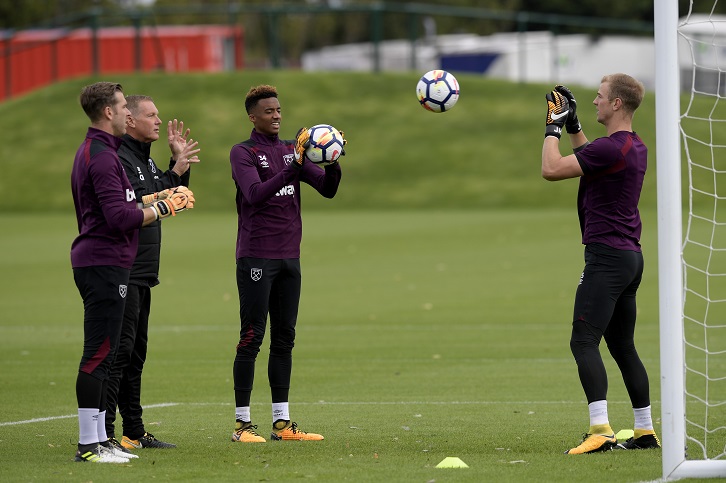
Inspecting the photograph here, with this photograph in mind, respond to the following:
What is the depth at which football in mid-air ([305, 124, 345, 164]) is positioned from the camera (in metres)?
8.45

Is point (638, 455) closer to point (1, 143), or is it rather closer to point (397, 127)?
point (397, 127)

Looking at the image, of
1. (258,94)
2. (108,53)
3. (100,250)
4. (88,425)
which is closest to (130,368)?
(88,425)

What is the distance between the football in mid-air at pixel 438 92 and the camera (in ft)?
31.2

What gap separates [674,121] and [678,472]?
2072mm

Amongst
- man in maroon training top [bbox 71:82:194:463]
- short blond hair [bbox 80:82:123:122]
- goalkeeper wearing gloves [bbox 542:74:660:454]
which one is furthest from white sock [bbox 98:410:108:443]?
goalkeeper wearing gloves [bbox 542:74:660:454]

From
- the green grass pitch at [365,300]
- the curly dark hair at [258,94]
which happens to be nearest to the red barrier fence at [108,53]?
the green grass pitch at [365,300]

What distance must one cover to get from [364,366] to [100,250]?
17.7ft

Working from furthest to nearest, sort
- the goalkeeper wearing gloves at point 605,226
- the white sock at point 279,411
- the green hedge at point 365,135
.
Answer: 1. the green hedge at point 365,135
2. the white sock at point 279,411
3. the goalkeeper wearing gloves at point 605,226

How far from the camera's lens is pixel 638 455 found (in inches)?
309

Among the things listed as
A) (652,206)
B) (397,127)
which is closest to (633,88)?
(652,206)

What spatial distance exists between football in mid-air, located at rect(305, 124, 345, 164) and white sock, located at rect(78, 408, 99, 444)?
2.37 m

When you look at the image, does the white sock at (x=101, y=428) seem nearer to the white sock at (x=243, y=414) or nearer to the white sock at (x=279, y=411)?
the white sock at (x=243, y=414)

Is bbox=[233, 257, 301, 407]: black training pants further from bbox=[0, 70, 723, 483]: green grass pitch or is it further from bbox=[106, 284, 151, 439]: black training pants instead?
bbox=[106, 284, 151, 439]: black training pants

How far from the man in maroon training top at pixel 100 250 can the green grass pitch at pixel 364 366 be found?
353 mm
